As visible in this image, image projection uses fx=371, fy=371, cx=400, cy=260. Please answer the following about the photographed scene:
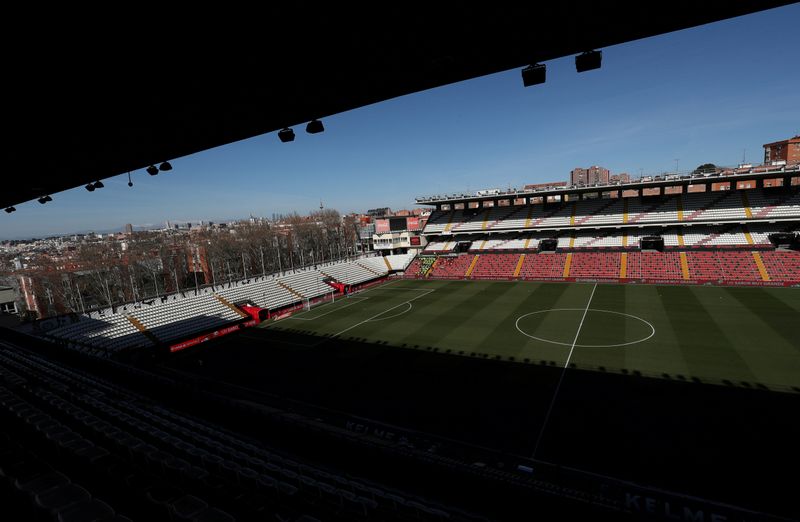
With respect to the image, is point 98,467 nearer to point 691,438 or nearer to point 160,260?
point 691,438

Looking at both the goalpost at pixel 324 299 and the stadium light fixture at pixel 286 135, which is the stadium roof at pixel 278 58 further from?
the goalpost at pixel 324 299

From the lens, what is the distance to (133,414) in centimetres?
1071

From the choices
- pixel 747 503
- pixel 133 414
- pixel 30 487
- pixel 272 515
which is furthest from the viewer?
pixel 133 414

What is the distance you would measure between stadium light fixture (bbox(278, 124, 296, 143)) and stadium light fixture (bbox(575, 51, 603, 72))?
18.7 ft

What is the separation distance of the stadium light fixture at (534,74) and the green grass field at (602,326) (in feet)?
53.2

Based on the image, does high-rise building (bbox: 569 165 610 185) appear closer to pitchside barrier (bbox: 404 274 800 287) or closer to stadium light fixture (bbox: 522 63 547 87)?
pitchside barrier (bbox: 404 274 800 287)

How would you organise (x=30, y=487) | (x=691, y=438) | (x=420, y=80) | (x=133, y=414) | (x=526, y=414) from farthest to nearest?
1. (x=526, y=414)
2. (x=691, y=438)
3. (x=133, y=414)
4. (x=420, y=80)
5. (x=30, y=487)

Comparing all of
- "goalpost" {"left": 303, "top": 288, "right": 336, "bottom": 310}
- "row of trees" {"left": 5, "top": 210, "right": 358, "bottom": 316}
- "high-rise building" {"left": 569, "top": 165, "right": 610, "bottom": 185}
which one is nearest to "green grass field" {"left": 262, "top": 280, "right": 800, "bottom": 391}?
"goalpost" {"left": 303, "top": 288, "right": 336, "bottom": 310}

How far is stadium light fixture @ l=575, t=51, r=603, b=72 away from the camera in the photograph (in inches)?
208

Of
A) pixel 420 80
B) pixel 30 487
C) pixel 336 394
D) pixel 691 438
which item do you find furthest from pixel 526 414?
pixel 30 487

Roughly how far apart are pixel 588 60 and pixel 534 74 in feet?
2.43

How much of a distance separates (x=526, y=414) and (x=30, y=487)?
13.8m

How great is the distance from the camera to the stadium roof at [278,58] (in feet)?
14.6

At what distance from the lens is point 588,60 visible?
5.33 meters
